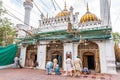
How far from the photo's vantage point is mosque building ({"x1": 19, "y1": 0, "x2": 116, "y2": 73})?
422 inches

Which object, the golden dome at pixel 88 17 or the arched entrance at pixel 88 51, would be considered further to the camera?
the golden dome at pixel 88 17

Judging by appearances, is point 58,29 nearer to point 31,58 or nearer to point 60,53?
point 60,53

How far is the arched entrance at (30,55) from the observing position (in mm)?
15013

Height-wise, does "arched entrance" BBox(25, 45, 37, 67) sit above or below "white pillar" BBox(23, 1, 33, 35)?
below

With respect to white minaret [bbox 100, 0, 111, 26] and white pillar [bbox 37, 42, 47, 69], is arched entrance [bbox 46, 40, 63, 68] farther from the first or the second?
white minaret [bbox 100, 0, 111, 26]

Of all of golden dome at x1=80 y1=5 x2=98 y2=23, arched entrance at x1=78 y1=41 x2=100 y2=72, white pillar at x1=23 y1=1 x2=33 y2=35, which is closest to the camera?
arched entrance at x1=78 y1=41 x2=100 y2=72

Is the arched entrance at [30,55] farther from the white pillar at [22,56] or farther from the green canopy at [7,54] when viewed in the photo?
the green canopy at [7,54]

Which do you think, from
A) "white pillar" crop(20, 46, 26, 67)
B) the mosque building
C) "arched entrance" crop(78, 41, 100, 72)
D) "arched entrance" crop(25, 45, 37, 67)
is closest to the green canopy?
"white pillar" crop(20, 46, 26, 67)

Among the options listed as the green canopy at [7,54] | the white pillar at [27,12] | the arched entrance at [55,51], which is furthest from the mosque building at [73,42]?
the white pillar at [27,12]

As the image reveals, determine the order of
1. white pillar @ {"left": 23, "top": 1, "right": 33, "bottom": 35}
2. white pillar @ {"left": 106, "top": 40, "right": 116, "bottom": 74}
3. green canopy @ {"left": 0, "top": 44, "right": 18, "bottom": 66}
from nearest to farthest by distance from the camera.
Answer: white pillar @ {"left": 106, "top": 40, "right": 116, "bottom": 74}
green canopy @ {"left": 0, "top": 44, "right": 18, "bottom": 66}
white pillar @ {"left": 23, "top": 1, "right": 33, "bottom": 35}

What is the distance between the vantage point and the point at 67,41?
40.7ft

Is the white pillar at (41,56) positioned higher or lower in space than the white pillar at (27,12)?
lower

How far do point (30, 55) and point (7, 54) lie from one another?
9.66 feet

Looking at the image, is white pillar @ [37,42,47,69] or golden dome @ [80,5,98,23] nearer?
white pillar @ [37,42,47,69]
